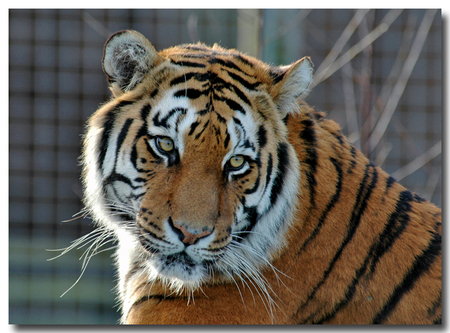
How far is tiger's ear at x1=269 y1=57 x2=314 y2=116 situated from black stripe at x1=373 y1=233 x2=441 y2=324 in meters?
0.62

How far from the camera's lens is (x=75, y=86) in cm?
326

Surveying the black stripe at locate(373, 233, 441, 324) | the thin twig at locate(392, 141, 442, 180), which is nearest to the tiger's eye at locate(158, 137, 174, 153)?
the black stripe at locate(373, 233, 441, 324)

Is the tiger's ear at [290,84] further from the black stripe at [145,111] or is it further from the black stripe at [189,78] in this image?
the black stripe at [145,111]

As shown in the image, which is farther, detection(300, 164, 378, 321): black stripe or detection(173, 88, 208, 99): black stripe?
detection(300, 164, 378, 321): black stripe

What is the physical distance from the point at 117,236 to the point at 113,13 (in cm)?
172

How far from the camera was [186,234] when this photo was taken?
1.22 metres

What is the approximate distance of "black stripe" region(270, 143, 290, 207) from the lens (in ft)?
4.68

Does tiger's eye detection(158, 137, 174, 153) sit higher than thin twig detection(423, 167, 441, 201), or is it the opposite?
tiger's eye detection(158, 137, 174, 153)

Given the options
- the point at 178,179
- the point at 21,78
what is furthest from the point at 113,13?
the point at 178,179

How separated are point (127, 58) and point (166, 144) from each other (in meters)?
0.29

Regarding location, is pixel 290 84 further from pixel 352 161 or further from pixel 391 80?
pixel 391 80

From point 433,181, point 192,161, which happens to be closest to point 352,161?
point 192,161

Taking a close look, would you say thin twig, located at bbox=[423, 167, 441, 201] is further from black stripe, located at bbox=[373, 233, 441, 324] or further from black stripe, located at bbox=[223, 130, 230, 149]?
black stripe, located at bbox=[223, 130, 230, 149]

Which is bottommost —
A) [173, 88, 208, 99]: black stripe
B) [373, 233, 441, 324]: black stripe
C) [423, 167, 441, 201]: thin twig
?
[373, 233, 441, 324]: black stripe
